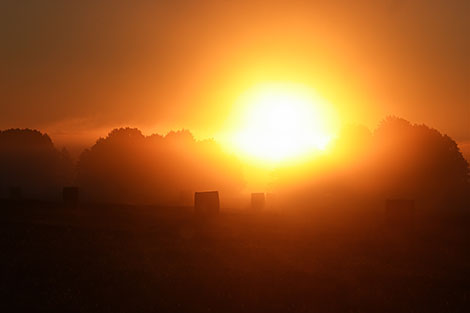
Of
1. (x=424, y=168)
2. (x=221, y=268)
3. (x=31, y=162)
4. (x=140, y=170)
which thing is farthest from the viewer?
(x=31, y=162)

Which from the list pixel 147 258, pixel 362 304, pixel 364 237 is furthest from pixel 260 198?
pixel 362 304

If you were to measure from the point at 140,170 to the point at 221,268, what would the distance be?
3011 inches

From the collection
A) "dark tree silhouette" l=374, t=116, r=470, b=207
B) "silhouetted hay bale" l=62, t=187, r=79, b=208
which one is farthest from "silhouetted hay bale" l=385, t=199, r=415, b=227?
"dark tree silhouette" l=374, t=116, r=470, b=207

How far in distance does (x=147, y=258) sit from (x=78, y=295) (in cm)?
460

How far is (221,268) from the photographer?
1634 cm

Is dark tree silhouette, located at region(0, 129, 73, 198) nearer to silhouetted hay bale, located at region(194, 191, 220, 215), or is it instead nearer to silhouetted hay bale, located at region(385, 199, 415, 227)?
silhouetted hay bale, located at region(194, 191, 220, 215)

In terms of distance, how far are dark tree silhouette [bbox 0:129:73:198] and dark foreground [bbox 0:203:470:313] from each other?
83.2 meters

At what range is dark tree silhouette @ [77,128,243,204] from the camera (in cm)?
8475

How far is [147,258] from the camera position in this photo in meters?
17.3

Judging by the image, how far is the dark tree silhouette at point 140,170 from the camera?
84750 mm

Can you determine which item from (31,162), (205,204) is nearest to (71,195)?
(205,204)

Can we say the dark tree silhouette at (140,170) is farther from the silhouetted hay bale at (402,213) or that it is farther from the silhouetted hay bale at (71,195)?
the silhouetted hay bale at (402,213)

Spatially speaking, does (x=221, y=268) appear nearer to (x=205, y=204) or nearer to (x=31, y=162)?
(x=205, y=204)

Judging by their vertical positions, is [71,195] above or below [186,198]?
below
